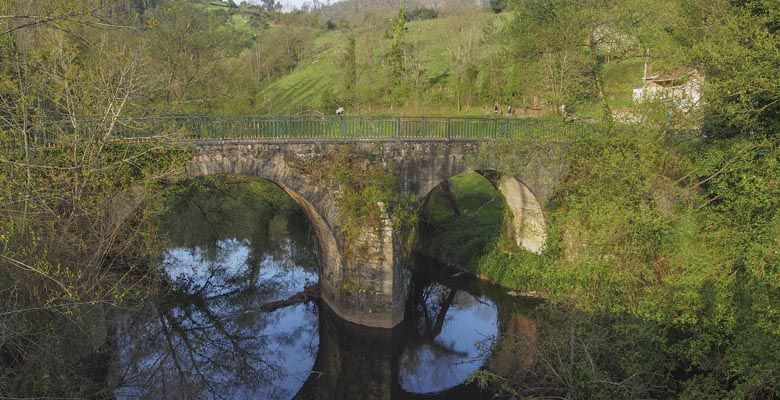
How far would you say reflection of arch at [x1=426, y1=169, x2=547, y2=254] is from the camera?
19172 millimetres

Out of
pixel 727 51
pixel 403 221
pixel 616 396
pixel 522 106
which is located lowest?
pixel 616 396

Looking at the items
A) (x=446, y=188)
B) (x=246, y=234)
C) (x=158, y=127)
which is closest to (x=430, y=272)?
(x=446, y=188)

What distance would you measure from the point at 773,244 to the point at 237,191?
20.0 m

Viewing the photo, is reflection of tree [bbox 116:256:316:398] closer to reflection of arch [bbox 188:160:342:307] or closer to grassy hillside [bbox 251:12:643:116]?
reflection of arch [bbox 188:160:342:307]

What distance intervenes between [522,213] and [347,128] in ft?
25.9

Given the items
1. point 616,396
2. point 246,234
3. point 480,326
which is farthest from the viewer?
point 246,234

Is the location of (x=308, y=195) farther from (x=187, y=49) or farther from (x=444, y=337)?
(x=187, y=49)

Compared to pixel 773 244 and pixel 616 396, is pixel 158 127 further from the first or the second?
pixel 773 244

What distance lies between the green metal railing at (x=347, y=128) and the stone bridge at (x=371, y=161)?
1.12 feet

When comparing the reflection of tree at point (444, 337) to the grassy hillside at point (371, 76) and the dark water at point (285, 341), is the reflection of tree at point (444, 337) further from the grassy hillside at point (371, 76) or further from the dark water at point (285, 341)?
the grassy hillside at point (371, 76)

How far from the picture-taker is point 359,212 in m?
15.2

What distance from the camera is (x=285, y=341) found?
1614cm

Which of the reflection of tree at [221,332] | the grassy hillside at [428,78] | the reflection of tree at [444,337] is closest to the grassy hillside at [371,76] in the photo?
the grassy hillside at [428,78]

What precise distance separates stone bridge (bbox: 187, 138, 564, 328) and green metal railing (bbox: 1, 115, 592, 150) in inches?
13.4
